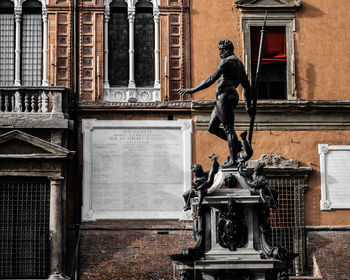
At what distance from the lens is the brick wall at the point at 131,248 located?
70.4 feet

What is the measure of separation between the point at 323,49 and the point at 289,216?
15.5ft

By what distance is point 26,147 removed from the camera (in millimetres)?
21375

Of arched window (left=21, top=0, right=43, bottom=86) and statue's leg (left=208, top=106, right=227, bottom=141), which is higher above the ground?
arched window (left=21, top=0, right=43, bottom=86)

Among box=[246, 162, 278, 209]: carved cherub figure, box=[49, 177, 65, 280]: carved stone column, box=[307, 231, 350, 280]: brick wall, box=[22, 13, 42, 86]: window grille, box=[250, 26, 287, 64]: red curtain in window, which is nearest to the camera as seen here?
box=[246, 162, 278, 209]: carved cherub figure

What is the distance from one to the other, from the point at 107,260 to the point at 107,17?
262 inches

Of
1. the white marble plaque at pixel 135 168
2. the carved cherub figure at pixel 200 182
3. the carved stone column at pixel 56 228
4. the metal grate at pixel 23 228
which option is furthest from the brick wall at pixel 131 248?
the carved cherub figure at pixel 200 182

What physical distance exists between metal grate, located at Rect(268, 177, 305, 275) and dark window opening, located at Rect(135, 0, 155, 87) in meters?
4.42

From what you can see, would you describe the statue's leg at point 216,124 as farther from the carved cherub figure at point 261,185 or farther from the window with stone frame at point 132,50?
the window with stone frame at point 132,50

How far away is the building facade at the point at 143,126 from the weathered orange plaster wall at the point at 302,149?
37 mm

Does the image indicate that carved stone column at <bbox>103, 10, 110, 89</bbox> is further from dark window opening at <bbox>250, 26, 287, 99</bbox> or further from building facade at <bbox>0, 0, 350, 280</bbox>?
dark window opening at <bbox>250, 26, 287, 99</bbox>

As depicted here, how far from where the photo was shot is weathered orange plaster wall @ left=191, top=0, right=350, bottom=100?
894 inches

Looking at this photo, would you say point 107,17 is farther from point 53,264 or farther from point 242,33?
point 53,264

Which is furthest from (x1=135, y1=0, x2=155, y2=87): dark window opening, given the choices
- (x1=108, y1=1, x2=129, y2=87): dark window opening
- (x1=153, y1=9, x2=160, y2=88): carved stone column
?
(x1=108, y1=1, x2=129, y2=87): dark window opening

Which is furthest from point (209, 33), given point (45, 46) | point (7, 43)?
point (7, 43)
